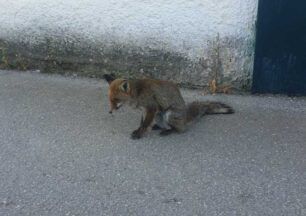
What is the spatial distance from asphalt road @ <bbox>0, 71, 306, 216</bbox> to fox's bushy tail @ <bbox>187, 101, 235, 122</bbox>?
0.24ft

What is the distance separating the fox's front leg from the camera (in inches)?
203

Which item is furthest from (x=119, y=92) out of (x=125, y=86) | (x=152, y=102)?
(x=152, y=102)

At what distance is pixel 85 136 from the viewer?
5.27 m

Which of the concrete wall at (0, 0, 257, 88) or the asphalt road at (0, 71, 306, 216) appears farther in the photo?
the concrete wall at (0, 0, 257, 88)

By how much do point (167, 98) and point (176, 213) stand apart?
4.68ft

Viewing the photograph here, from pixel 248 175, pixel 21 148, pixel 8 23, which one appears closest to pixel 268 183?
pixel 248 175

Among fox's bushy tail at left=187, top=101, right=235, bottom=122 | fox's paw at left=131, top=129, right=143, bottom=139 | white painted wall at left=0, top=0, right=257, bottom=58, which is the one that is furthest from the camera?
white painted wall at left=0, top=0, right=257, bottom=58

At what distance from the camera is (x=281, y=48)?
593cm

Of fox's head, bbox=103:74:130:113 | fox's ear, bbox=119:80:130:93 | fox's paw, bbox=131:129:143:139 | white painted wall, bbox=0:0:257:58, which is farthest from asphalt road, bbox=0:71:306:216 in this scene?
white painted wall, bbox=0:0:257:58

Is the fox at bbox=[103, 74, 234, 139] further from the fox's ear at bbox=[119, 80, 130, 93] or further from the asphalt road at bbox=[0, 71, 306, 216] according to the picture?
the asphalt road at bbox=[0, 71, 306, 216]

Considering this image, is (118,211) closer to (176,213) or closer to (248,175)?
(176,213)

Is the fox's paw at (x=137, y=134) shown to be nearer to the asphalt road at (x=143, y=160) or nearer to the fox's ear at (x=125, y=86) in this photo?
the asphalt road at (x=143, y=160)

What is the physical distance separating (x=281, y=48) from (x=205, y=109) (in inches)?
40.3

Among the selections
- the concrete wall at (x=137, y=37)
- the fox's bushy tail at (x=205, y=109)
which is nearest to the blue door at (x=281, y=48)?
the concrete wall at (x=137, y=37)
